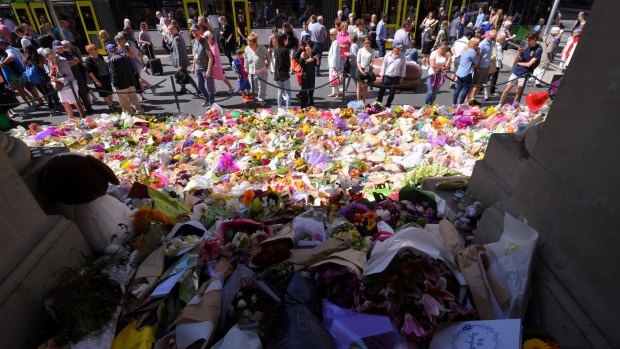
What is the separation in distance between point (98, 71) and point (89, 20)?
31.5 feet

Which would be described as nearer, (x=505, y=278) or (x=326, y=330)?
(x=326, y=330)

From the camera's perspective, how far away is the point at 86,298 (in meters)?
1.91

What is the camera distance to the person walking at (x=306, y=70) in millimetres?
8359

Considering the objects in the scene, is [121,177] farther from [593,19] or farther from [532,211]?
[593,19]

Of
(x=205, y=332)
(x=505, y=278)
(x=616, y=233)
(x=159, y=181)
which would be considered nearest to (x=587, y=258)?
(x=616, y=233)

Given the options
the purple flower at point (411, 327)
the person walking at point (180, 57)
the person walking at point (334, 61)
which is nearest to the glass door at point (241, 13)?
the person walking at point (180, 57)

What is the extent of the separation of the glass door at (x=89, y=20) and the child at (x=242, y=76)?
10664 mm

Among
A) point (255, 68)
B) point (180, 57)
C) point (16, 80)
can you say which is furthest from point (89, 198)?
point (16, 80)

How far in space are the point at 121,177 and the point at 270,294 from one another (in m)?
4.66

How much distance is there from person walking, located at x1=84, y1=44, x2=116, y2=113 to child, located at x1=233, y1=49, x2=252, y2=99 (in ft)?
10.3

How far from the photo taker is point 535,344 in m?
1.79

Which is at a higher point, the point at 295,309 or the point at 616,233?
the point at 616,233

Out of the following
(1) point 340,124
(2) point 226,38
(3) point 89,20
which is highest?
(3) point 89,20

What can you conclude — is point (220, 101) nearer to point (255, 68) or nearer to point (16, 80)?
point (255, 68)
